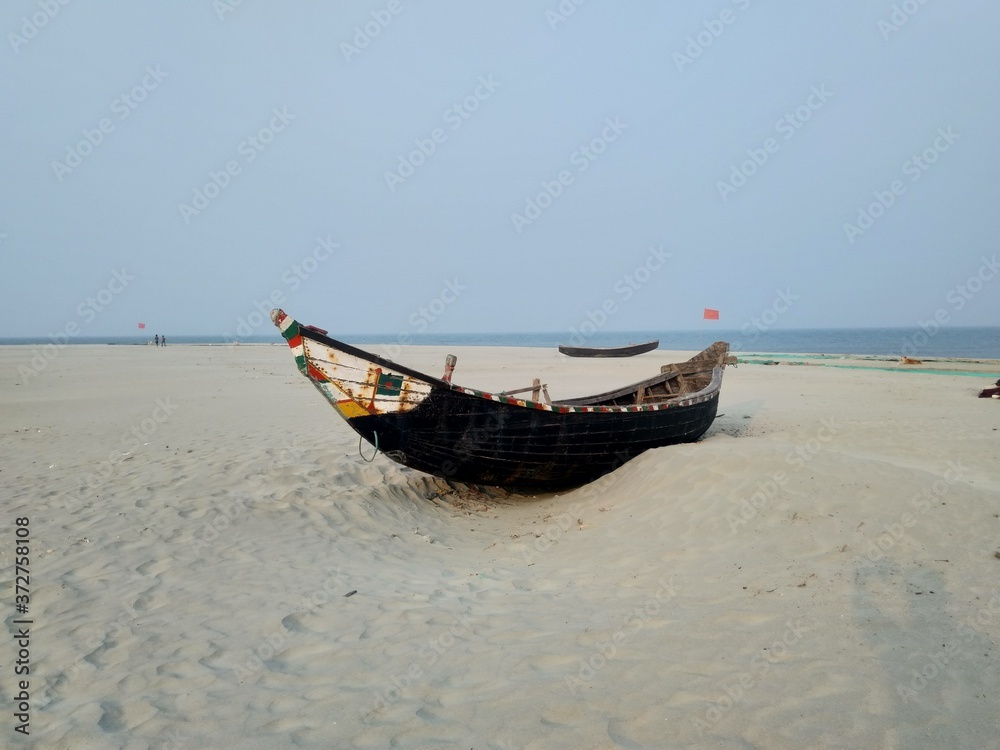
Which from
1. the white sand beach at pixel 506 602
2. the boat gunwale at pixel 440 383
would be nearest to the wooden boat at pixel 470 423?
the boat gunwale at pixel 440 383

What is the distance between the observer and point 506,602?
3.94m

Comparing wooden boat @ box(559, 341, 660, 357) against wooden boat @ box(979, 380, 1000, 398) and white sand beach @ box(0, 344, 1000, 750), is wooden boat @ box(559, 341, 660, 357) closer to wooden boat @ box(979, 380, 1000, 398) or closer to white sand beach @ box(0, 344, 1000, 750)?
wooden boat @ box(979, 380, 1000, 398)

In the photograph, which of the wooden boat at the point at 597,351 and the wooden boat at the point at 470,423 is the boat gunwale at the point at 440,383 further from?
A: the wooden boat at the point at 597,351

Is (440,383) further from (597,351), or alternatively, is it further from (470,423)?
(597,351)

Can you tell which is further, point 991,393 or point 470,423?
point 991,393

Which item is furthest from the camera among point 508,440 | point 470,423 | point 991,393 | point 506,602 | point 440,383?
point 991,393

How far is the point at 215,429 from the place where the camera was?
9.78 meters

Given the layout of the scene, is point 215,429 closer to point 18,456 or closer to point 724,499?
point 18,456

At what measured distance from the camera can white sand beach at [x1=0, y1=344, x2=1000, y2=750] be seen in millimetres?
2562

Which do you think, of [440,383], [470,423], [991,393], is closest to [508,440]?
[470,423]

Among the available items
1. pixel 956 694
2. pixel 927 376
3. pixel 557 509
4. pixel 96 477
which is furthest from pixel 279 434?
pixel 927 376

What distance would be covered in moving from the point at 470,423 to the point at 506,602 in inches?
103

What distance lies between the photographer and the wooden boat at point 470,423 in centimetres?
579

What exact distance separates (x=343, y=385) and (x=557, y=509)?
2820 millimetres
